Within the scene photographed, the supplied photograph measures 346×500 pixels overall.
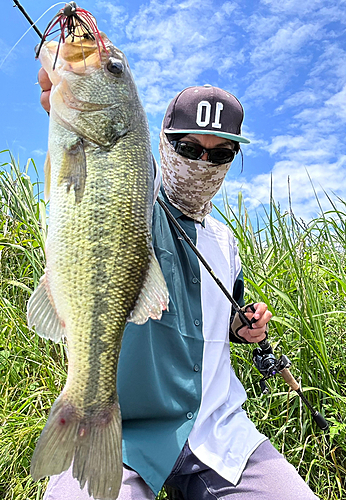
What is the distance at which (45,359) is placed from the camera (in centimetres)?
335

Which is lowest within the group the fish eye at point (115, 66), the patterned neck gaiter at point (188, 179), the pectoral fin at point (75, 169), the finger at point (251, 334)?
the finger at point (251, 334)

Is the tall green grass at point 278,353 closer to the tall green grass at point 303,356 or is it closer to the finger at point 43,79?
the tall green grass at point 303,356

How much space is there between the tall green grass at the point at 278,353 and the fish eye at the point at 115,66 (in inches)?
80.8

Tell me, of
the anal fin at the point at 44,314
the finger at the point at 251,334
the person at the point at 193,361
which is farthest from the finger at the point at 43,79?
the finger at the point at 251,334

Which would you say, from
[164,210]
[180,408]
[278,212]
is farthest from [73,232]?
[278,212]

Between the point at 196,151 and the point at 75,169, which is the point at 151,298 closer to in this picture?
the point at 75,169

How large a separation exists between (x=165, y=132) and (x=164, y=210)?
0.55m

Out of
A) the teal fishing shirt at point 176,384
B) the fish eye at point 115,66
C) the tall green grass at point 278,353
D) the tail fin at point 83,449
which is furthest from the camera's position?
the tall green grass at point 278,353

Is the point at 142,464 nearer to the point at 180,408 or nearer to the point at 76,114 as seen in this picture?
the point at 180,408

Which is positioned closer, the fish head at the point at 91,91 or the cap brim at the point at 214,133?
the fish head at the point at 91,91

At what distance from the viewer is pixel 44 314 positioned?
1.38 m

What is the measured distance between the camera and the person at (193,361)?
6.13 feet

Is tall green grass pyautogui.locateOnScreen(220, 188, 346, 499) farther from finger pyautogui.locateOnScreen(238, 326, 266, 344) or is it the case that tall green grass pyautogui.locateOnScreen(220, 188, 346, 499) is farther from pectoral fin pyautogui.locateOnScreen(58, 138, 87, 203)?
pectoral fin pyautogui.locateOnScreen(58, 138, 87, 203)

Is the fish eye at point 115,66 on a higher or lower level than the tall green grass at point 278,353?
higher
